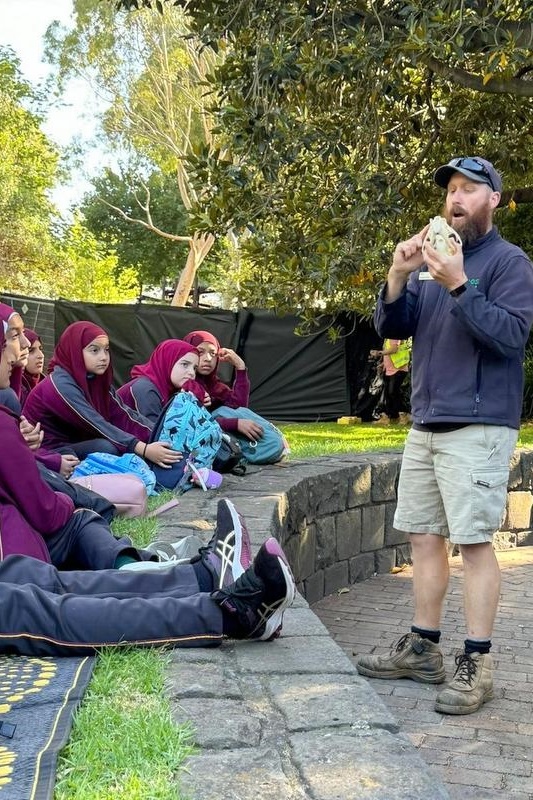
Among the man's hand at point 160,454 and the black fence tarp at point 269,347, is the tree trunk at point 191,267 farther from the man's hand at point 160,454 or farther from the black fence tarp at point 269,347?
the man's hand at point 160,454

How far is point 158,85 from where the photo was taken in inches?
1098

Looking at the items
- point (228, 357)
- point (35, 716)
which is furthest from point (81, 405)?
point (35, 716)

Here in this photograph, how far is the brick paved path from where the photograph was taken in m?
3.42

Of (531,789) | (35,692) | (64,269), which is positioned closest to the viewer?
(35,692)

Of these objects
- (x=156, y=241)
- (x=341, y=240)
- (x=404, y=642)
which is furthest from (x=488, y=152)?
(x=156, y=241)

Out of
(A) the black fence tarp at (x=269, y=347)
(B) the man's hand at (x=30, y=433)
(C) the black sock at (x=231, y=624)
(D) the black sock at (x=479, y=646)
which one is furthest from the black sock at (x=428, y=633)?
(A) the black fence tarp at (x=269, y=347)

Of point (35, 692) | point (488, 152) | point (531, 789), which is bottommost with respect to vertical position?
point (531, 789)

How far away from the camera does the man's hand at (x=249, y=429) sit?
7.29 m

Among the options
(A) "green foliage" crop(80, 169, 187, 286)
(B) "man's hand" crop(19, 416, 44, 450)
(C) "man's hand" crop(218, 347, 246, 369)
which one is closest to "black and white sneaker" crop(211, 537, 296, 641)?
(B) "man's hand" crop(19, 416, 44, 450)

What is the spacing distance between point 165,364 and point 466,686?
3.79 meters

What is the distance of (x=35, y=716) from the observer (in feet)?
7.45

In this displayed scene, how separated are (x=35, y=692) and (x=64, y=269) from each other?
2631 centimetres

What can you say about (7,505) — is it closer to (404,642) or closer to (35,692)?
(35,692)

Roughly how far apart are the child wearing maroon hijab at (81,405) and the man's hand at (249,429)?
4.00 ft
